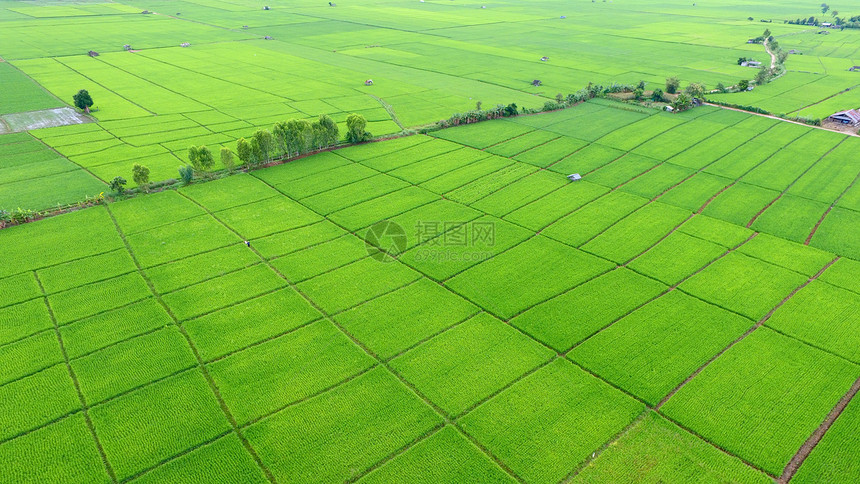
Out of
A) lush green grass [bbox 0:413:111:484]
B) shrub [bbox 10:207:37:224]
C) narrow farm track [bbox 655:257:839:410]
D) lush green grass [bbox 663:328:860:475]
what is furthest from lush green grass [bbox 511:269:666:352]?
shrub [bbox 10:207:37:224]

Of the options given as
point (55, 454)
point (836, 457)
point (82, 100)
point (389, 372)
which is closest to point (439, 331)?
point (389, 372)

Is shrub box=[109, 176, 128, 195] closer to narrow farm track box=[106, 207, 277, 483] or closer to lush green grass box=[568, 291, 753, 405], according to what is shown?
narrow farm track box=[106, 207, 277, 483]

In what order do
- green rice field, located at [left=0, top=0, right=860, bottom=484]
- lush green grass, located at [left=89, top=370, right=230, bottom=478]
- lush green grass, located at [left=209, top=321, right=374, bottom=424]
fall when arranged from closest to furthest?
lush green grass, located at [left=89, top=370, right=230, bottom=478]
green rice field, located at [left=0, top=0, right=860, bottom=484]
lush green grass, located at [left=209, top=321, right=374, bottom=424]

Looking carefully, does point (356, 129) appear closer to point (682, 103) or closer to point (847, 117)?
point (682, 103)

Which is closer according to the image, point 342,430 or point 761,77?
point 342,430

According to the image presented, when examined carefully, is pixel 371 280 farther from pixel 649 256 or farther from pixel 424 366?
pixel 649 256

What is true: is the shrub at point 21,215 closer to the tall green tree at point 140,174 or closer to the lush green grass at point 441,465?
the tall green tree at point 140,174
